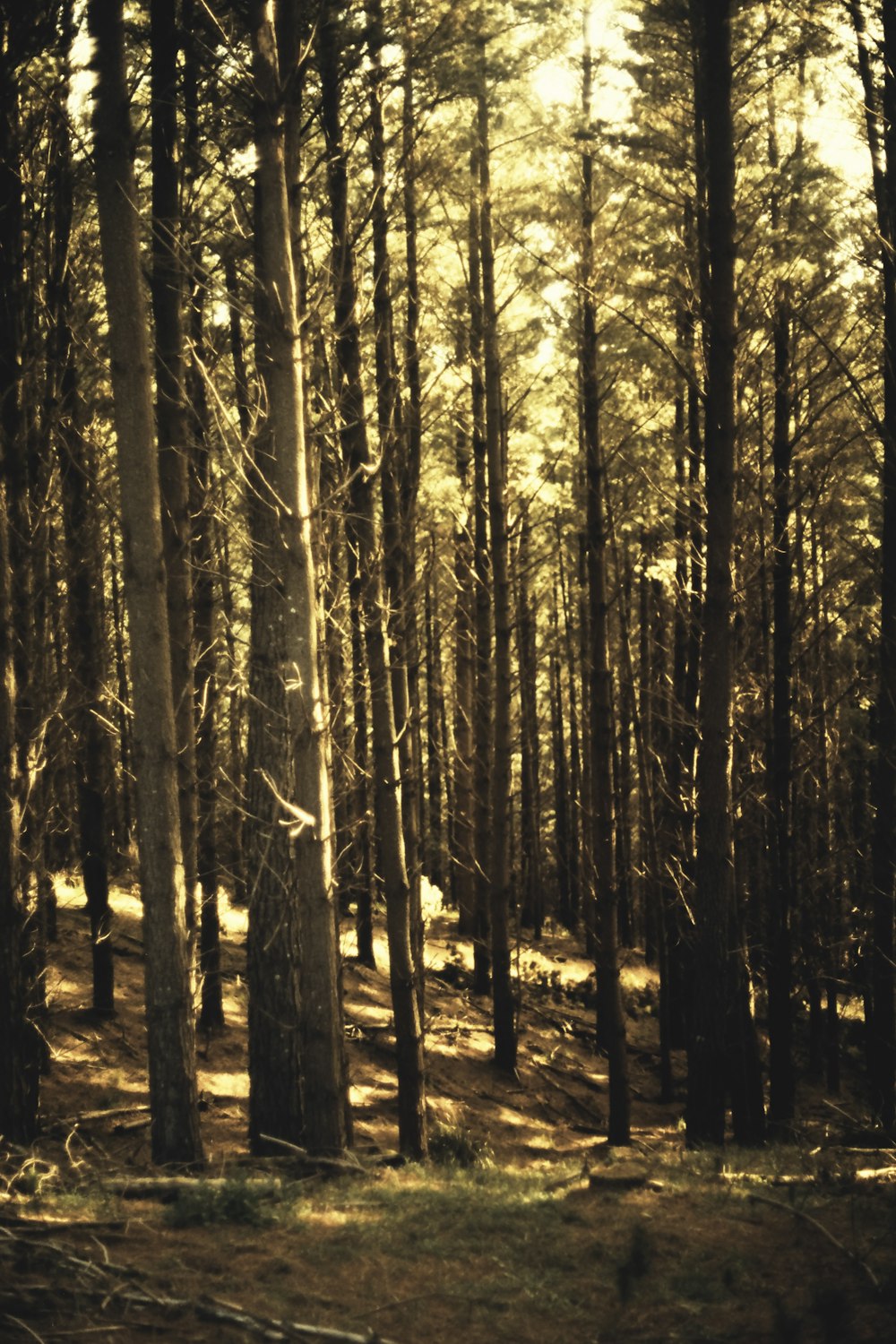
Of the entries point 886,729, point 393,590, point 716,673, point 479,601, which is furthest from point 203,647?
point 886,729

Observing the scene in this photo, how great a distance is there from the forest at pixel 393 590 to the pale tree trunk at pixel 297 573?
3 centimetres

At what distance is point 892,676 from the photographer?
38.2 ft

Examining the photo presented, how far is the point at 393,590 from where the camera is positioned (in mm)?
12062

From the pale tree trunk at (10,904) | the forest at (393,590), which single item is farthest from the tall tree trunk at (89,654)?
the pale tree trunk at (10,904)

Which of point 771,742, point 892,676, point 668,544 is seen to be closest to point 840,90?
point 668,544

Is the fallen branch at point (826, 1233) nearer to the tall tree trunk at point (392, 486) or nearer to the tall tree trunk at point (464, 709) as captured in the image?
the tall tree trunk at point (392, 486)

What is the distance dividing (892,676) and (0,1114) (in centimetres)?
983

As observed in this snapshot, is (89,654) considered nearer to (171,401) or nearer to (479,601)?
(171,401)

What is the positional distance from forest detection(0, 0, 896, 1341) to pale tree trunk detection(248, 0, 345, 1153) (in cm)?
3

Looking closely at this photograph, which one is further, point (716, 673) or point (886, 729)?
point (886, 729)

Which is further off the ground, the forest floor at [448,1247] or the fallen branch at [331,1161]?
the forest floor at [448,1247]

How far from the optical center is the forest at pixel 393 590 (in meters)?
6.87

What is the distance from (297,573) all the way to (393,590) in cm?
470

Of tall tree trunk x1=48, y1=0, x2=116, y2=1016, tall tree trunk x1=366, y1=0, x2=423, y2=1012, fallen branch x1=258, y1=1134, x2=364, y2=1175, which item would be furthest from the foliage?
tall tree trunk x1=48, y1=0, x2=116, y2=1016
